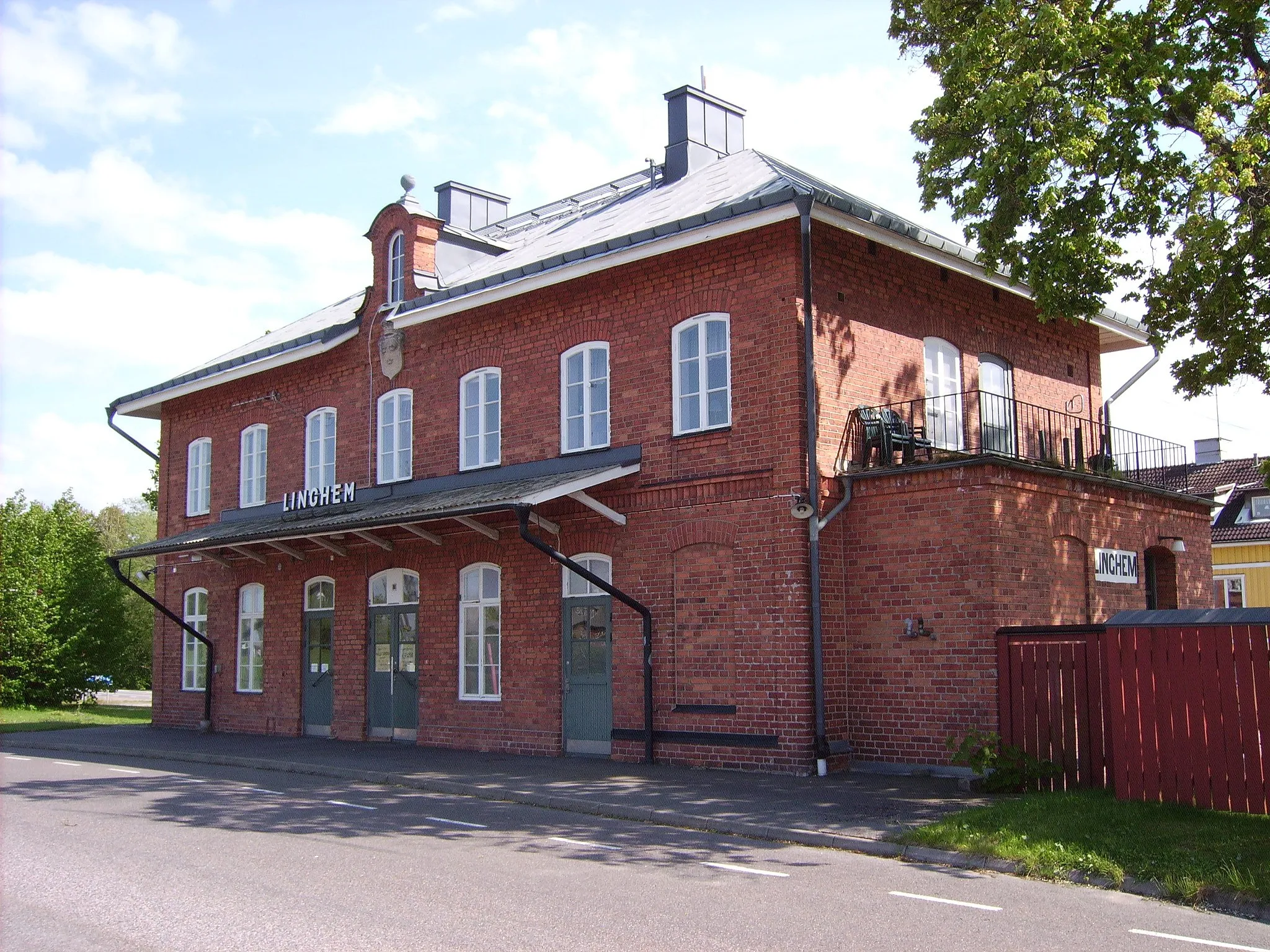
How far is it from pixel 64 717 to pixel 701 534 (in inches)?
770

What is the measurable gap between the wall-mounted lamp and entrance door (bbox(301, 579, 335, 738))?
35.2 feet

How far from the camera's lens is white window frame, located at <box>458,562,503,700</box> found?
57.1 ft

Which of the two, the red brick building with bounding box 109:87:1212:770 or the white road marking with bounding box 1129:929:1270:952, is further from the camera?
the red brick building with bounding box 109:87:1212:770

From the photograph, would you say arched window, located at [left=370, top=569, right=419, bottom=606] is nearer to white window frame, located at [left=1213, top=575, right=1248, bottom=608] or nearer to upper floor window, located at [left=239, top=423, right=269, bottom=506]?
upper floor window, located at [left=239, top=423, right=269, bottom=506]

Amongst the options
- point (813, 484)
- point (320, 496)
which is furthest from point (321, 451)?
point (813, 484)

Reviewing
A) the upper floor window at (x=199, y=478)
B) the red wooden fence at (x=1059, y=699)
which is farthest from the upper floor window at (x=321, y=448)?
the red wooden fence at (x=1059, y=699)

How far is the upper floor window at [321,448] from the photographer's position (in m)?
21.2

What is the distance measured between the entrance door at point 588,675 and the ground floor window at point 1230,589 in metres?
24.2

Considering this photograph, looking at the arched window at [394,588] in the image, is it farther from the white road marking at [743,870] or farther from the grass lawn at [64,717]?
the white road marking at [743,870]

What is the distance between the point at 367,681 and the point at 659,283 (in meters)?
8.60

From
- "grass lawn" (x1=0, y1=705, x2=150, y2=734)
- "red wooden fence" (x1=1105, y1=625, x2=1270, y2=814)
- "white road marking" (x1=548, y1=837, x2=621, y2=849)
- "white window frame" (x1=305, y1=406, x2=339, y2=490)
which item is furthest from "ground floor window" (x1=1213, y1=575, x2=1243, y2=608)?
"white road marking" (x1=548, y1=837, x2=621, y2=849)

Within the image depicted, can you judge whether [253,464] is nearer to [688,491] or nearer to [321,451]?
[321,451]

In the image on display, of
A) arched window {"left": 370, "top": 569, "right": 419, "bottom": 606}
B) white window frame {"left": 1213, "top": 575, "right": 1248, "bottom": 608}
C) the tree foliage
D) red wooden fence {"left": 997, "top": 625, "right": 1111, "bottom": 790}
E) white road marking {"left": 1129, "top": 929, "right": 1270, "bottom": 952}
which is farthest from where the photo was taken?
white window frame {"left": 1213, "top": 575, "right": 1248, "bottom": 608}

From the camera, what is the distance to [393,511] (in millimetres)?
16625
